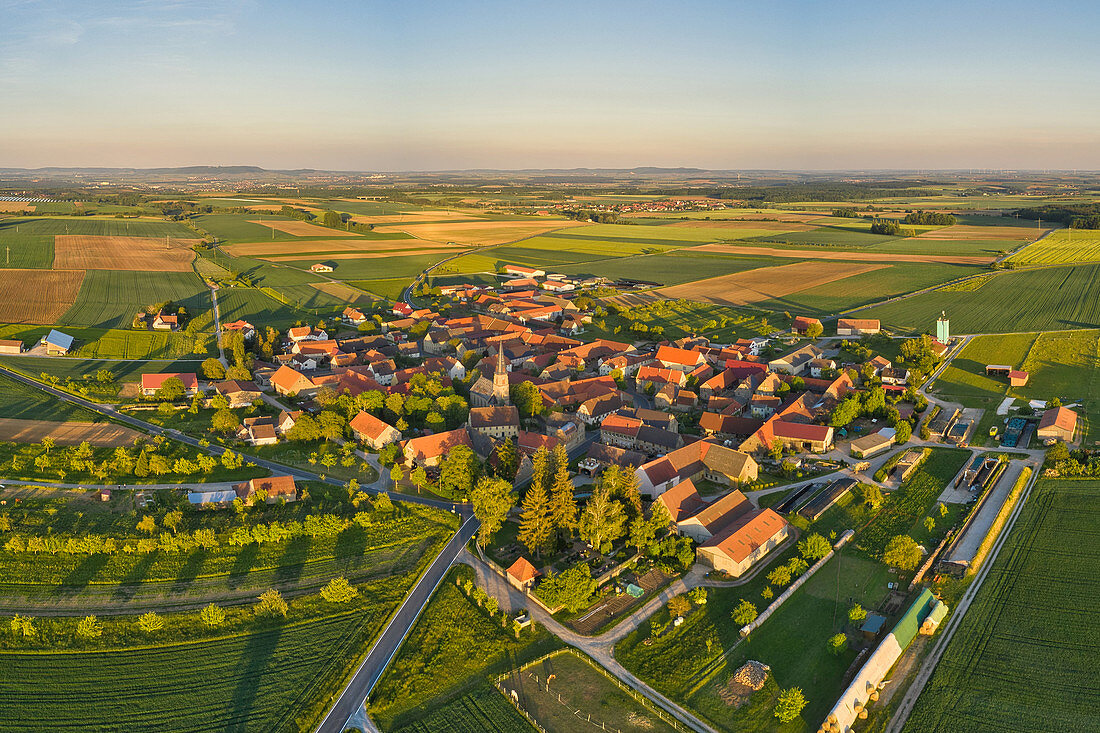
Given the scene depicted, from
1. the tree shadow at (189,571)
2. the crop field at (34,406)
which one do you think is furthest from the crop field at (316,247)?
the tree shadow at (189,571)

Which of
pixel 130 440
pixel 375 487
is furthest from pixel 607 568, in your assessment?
pixel 130 440

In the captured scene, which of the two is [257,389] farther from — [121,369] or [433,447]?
[433,447]

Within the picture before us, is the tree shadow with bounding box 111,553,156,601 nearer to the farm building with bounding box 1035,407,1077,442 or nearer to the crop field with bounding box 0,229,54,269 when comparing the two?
the farm building with bounding box 1035,407,1077,442

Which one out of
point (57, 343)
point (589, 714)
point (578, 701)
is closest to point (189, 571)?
point (578, 701)

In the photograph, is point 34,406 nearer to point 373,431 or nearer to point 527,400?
point 373,431

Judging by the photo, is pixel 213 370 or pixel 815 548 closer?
pixel 815 548
